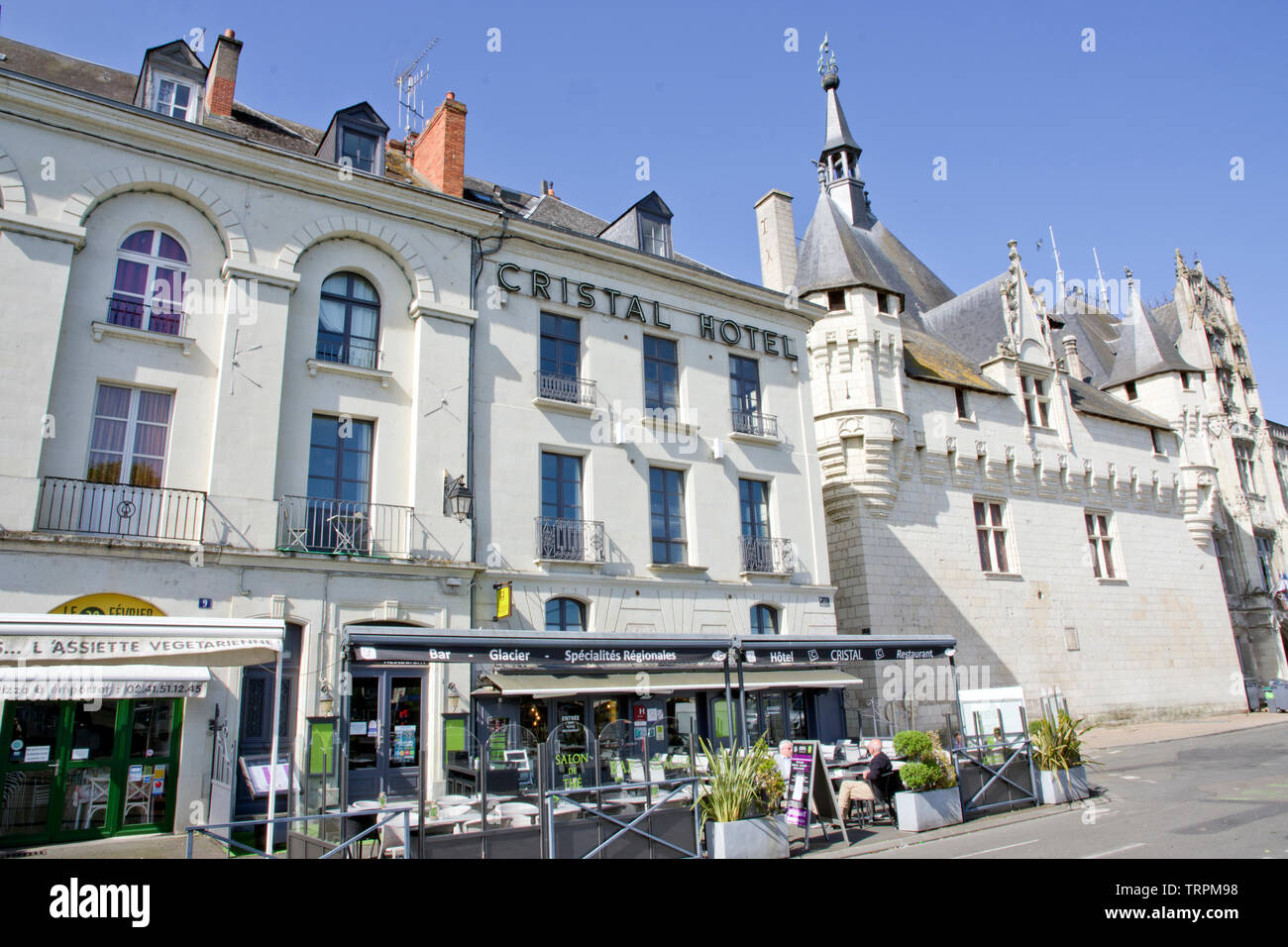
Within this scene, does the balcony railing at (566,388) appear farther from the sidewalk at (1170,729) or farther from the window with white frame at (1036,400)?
the window with white frame at (1036,400)

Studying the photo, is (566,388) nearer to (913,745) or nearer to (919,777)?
(913,745)

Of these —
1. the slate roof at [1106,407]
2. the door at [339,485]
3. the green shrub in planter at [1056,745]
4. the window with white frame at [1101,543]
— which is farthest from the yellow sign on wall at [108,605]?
the slate roof at [1106,407]

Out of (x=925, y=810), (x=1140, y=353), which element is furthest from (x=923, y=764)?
(x=1140, y=353)

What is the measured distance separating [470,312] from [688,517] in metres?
6.09

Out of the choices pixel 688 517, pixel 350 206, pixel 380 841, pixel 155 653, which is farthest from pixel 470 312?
pixel 380 841

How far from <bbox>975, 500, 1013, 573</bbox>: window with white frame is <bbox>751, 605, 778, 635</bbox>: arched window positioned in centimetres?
894

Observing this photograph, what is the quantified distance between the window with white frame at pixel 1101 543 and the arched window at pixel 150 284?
25811 millimetres

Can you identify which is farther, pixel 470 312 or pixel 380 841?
pixel 470 312

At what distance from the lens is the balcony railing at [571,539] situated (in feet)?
52.2

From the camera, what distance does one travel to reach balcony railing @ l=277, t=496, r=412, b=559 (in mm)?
13586

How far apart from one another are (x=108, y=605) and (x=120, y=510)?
4.76 feet

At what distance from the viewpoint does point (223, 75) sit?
1672 centimetres

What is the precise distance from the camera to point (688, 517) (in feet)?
58.8
